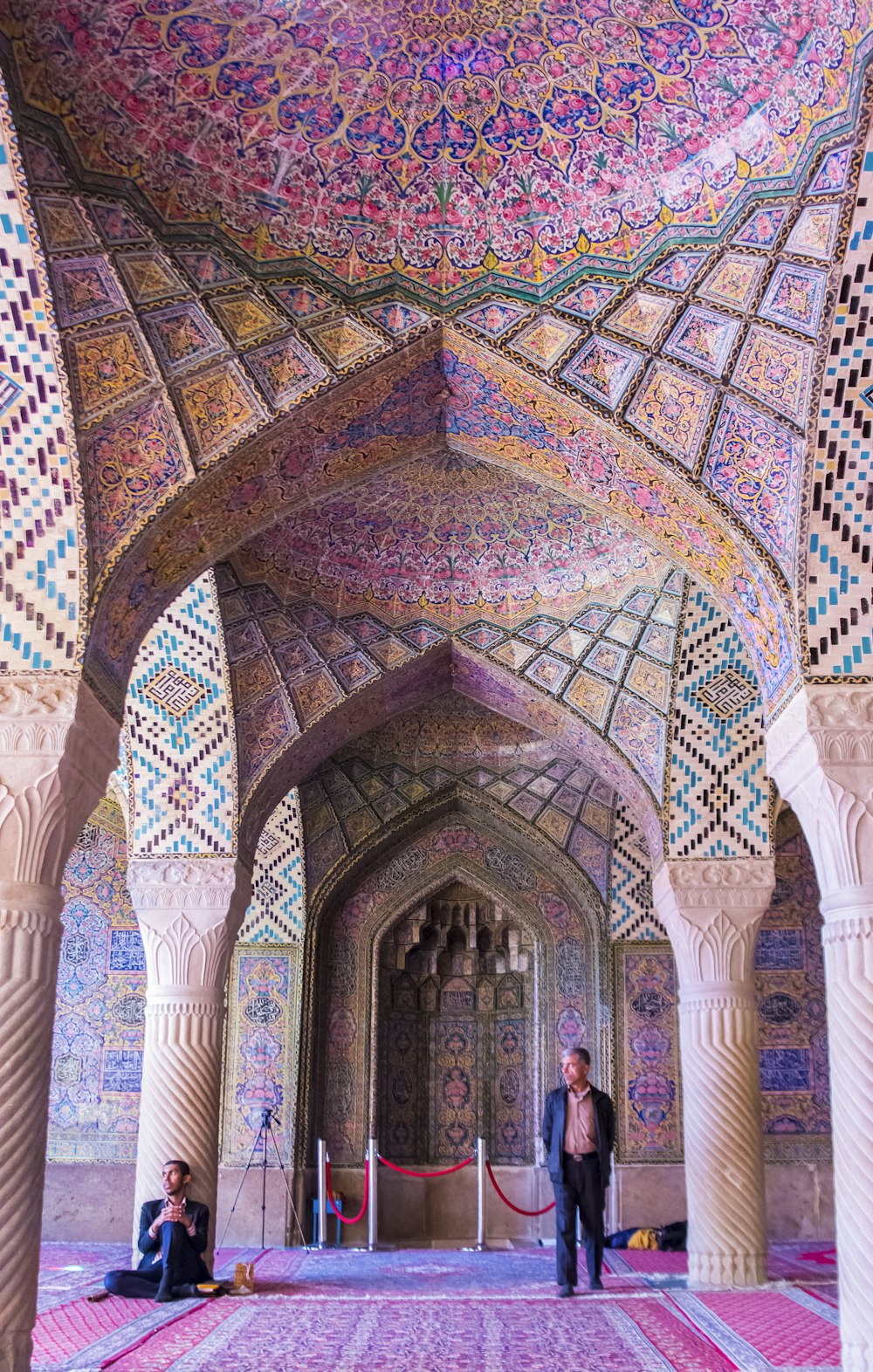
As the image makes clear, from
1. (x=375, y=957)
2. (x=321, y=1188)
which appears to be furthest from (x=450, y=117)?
(x=375, y=957)

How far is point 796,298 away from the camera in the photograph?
5285 millimetres

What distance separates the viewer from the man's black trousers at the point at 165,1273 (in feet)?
21.5

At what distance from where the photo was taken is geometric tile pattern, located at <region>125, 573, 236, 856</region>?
8297mm

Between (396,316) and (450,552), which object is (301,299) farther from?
(450,552)

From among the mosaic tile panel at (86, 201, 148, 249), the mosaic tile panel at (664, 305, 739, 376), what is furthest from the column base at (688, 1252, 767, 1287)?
the mosaic tile panel at (86, 201, 148, 249)

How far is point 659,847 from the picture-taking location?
8.39m

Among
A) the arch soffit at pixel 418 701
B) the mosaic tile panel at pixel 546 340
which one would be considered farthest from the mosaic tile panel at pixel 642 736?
the mosaic tile panel at pixel 546 340

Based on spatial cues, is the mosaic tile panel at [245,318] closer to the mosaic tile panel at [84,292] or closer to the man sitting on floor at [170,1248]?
the mosaic tile panel at [84,292]

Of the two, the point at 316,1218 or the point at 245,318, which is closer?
the point at 245,318

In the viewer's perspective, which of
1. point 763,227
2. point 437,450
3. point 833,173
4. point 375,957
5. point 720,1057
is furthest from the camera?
point 375,957

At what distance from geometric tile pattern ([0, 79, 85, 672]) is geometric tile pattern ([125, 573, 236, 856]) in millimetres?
2626

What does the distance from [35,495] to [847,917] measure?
3.92 metres

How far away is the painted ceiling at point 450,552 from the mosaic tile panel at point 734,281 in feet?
7.14

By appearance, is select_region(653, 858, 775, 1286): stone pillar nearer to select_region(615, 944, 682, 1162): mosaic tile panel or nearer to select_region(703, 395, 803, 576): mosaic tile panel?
select_region(615, 944, 682, 1162): mosaic tile panel
